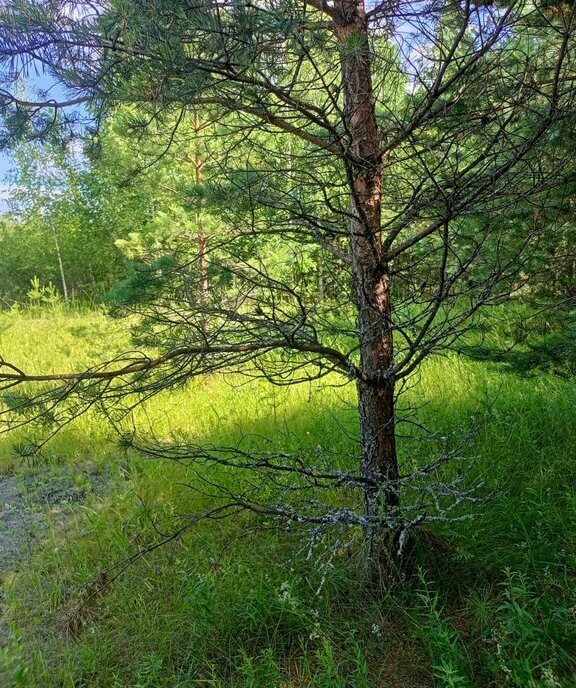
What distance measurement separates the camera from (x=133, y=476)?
3.77 metres

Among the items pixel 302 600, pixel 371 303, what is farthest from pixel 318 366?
pixel 302 600

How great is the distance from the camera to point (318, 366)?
7.81 feet

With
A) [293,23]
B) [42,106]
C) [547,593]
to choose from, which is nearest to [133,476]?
[42,106]

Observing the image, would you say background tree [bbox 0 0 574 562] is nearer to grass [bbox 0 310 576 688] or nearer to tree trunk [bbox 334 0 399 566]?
tree trunk [bbox 334 0 399 566]

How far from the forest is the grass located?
15mm

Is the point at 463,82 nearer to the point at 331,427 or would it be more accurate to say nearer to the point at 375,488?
the point at 375,488

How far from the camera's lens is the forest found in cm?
170

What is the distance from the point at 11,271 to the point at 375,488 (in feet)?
A: 66.2

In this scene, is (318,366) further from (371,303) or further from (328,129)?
(328,129)

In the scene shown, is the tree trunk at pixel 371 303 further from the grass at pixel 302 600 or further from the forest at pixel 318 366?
the grass at pixel 302 600

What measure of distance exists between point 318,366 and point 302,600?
1113 millimetres

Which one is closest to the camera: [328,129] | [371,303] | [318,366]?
[328,129]

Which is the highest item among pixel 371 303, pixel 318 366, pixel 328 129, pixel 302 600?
pixel 328 129

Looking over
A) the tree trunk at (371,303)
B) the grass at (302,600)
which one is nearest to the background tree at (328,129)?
the tree trunk at (371,303)
